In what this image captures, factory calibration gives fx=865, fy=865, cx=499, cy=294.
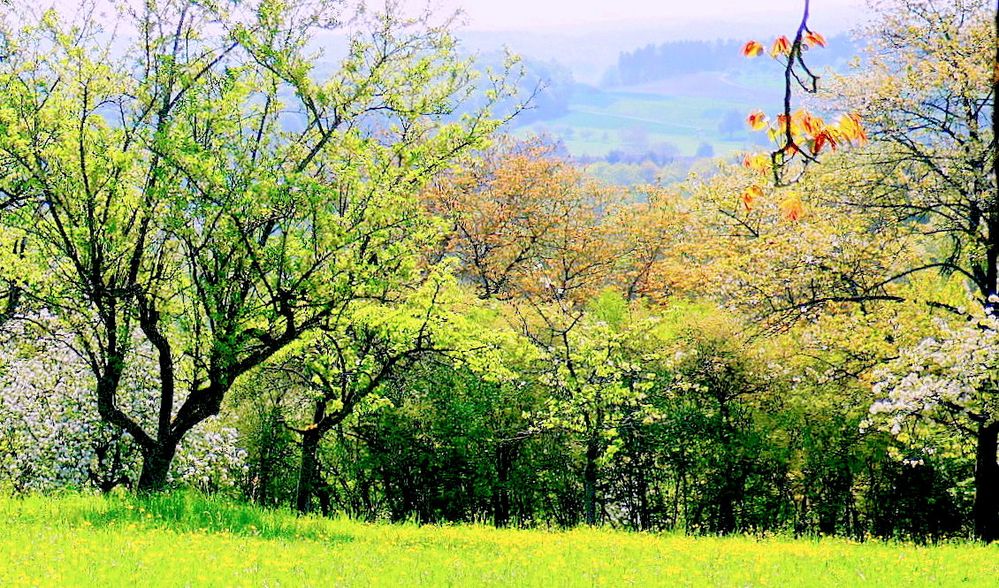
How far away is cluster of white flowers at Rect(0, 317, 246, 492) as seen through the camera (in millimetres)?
22766

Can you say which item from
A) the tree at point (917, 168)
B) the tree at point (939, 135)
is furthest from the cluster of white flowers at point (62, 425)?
the tree at point (939, 135)

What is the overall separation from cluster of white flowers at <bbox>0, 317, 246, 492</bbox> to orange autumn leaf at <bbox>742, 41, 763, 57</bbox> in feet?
71.3

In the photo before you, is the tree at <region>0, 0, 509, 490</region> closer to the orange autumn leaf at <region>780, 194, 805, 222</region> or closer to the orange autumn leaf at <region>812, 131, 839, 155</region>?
the orange autumn leaf at <region>780, 194, 805, 222</region>

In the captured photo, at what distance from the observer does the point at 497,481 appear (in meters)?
28.3

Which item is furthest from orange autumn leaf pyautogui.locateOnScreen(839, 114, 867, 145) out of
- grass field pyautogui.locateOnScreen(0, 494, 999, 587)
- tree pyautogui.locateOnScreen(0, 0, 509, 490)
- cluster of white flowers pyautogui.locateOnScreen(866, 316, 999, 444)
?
cluster of white flowers pyautogui.locateOnScreen(866, 316, 999, 444)

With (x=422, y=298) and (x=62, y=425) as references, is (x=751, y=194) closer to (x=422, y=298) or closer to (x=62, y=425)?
(x=422, y=298)

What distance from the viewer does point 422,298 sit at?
18562 mm

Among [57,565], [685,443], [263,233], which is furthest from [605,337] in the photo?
[57,565]

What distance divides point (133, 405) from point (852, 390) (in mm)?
19641

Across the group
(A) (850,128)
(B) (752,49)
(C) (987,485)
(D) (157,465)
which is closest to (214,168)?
(D) (157,465)

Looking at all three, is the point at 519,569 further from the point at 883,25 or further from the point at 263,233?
the point at 883,25

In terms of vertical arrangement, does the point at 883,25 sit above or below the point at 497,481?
above

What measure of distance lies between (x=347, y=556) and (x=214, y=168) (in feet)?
20.9

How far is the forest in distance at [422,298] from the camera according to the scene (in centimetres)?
1341
